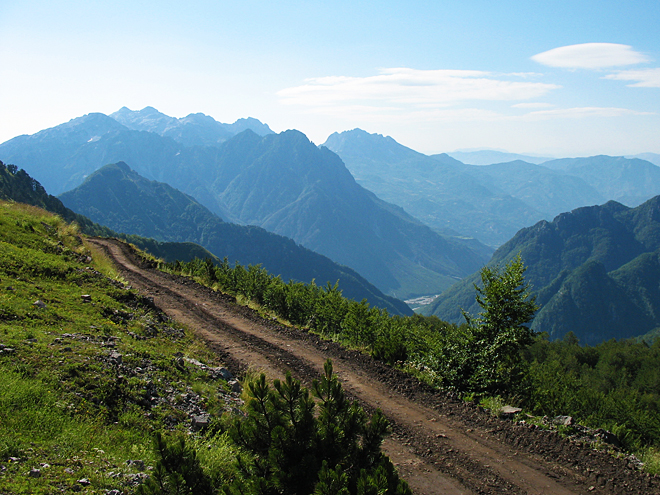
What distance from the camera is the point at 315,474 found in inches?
210

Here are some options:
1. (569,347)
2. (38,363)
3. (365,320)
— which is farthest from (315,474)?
(569,347)

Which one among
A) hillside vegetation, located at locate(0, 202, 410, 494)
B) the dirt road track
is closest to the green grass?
hillside vegetation, located at locate(0, 202, 410, 494)

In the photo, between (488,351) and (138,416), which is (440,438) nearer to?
(488,351)

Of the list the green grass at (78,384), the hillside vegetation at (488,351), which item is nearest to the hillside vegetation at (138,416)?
the green grass at (78,384)

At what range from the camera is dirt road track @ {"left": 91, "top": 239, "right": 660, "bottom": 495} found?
27.3ft

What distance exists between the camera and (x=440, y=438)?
9.95 metres

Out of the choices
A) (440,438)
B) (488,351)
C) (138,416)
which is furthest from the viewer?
(488,351)

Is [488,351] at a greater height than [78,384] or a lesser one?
lesser

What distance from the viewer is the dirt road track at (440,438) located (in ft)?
27.3

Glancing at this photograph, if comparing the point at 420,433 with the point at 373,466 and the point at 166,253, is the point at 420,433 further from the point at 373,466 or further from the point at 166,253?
the point at 166,253

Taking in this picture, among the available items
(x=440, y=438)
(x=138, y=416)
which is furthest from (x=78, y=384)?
(x=440, y=438)

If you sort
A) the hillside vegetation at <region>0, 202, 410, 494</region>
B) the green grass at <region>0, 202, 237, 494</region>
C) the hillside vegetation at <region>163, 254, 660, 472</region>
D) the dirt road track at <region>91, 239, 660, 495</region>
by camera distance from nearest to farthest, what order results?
the hillside vegetation at <region>0, 202, 410, 494</region> < the green grass at <region>0, 202, 237, 494</region> < the dirt road track at <region>91, 239, 660, 495</region> < the hillside vegetation at <region>163, 254, 660, 472</region>

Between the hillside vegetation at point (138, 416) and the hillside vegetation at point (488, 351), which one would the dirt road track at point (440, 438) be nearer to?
the hillside vegetation at point (488, 351)

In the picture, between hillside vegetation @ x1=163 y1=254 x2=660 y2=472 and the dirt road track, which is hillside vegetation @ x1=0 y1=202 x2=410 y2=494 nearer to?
the dirt road track
